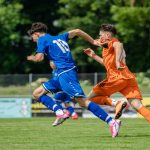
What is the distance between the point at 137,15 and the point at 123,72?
25.7 m

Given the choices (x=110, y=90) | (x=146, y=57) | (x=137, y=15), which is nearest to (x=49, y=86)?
(x=110, y=90)

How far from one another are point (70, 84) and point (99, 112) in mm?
681

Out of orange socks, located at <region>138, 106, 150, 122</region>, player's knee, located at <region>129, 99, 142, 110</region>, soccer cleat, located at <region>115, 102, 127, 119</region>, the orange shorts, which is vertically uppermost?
the orange shorts

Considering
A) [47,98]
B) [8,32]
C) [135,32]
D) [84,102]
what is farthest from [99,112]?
[8,32]

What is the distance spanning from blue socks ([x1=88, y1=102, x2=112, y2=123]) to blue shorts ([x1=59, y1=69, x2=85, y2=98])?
0.26m

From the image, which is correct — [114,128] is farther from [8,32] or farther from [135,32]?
[8,32]

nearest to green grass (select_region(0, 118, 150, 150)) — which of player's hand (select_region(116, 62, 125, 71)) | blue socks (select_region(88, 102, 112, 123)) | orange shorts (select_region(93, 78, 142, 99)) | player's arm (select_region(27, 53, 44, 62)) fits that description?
blue socks (select_region(88, 102, 112, 123))

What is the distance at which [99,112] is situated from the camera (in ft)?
Answer: 36.5

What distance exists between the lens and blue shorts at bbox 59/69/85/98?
37.0ft

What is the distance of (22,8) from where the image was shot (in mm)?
Answer: 44156

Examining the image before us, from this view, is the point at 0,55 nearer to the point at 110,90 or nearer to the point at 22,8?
the point at 22,8

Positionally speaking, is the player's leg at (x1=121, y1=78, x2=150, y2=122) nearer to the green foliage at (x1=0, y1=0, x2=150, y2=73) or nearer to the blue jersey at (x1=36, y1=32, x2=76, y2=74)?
the blue jersey at (x1=36, y1=32, x2=76, y2=74)

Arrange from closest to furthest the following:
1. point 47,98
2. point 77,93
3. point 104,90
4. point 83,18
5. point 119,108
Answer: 1. point 77,93
2. point 104,90
3. point 47,98
4. point 119,108
5. point 83,18

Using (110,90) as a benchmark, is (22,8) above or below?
below
